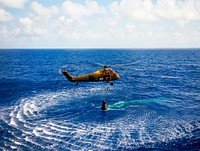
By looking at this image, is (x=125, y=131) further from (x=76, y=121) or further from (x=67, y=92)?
(x=67, y=92)

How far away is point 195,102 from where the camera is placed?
56.8 m

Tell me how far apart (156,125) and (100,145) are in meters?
13.8

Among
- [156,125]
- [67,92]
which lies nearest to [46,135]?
[156,125]

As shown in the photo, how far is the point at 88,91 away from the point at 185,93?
3069 cm

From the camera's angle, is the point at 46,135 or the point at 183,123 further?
the point at 183,123

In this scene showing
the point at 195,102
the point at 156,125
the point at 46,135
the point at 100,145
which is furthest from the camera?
the point at 195,102

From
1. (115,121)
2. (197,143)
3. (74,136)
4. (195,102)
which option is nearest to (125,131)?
(115,121)

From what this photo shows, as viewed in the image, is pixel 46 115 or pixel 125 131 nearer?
pixel 125 131

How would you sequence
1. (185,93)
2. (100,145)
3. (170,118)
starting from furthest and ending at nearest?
(185,93), (170,118), (100,145)

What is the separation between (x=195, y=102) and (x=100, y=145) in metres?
34.2

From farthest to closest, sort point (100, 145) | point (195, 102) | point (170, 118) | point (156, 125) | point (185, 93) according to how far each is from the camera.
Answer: point (185, 93), point (195, 102), point (170, 118), point (156, 125), point (100, 145)

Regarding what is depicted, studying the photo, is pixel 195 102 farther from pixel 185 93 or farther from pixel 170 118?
pixel 170 118

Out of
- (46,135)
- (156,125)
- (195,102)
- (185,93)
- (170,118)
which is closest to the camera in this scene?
(46,135)

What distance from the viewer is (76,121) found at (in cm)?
4441
